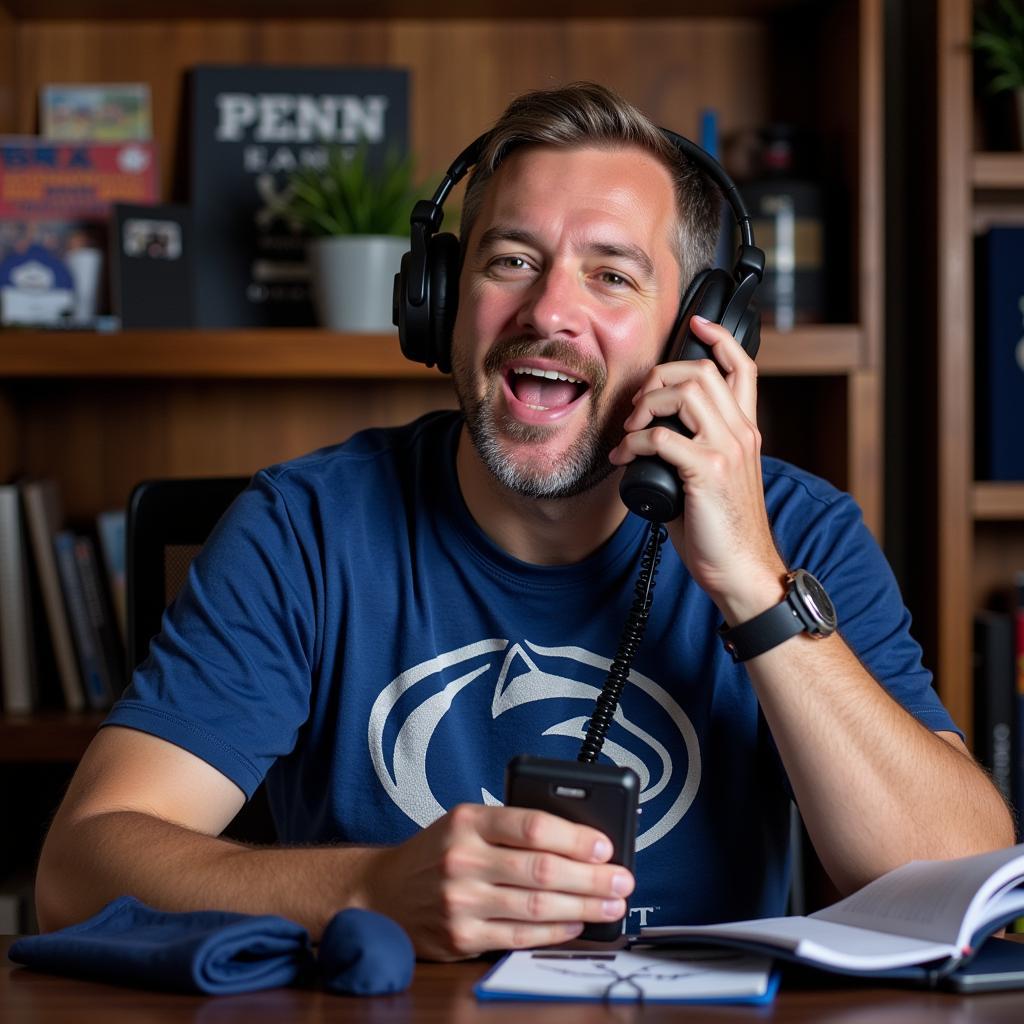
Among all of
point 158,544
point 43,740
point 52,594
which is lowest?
point 43,740

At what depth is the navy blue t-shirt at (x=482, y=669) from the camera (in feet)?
4.19

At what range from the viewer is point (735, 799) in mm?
1307

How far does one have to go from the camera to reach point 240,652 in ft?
4.07

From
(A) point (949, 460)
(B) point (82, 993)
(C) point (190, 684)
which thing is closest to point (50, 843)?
(C) point (190, 684)

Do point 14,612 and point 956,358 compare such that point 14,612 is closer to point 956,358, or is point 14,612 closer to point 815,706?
point 815,706

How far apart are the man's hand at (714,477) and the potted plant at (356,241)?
0.98 metres

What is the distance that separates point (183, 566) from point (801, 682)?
30.4 inches

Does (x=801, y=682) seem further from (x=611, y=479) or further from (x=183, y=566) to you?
(x=183, y=566)

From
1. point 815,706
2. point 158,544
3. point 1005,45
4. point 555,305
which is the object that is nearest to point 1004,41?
point 1005,45

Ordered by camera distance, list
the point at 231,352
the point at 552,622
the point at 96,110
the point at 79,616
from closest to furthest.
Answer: the point at 552,622 < the point at 231,352 < the point at 79,616 < the point at 96,110

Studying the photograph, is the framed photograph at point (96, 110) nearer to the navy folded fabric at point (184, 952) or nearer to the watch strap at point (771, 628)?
the watch strap at point (771, 628)

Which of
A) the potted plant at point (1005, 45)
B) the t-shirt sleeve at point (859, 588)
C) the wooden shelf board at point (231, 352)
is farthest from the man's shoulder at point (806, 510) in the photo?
the potted plant at point (1005, 45)

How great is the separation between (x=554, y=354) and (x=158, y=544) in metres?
0.55

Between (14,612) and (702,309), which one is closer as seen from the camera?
(702,309)
